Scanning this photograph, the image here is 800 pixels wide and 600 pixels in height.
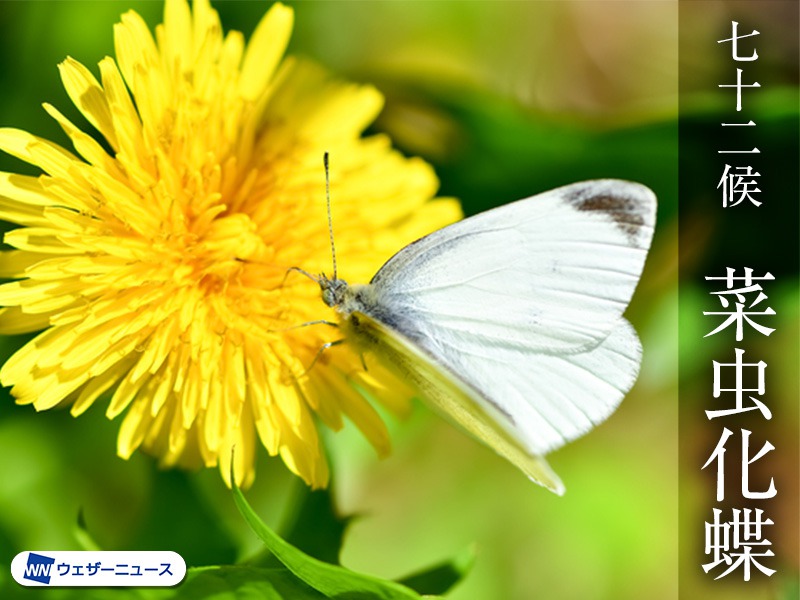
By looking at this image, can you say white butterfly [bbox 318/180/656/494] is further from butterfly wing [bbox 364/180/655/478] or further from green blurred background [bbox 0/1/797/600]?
green blurred background [bbox 0/1/797/600]

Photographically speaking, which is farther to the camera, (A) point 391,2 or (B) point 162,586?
(A) point 391,2

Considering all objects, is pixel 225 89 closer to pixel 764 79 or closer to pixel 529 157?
pixel 529 157

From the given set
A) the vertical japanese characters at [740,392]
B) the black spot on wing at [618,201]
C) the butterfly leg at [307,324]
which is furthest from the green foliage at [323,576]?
the vertical japanese characters at [740,392]

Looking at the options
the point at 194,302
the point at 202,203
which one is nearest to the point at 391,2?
the point at 202,203

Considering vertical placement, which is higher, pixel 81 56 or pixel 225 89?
pixel 81 56

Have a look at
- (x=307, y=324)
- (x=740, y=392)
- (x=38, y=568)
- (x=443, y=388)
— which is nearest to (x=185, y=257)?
(x=307, y=324)

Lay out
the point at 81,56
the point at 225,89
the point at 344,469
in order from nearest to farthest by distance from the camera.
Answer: the point at 225,89, the point at 81,56, the point at 344,469

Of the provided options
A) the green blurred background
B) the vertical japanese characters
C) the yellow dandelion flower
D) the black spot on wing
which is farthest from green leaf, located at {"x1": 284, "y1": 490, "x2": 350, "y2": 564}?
the vertical japanese characters
